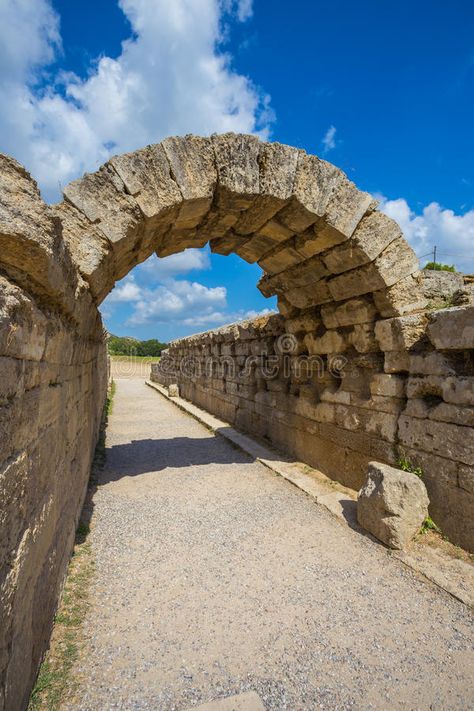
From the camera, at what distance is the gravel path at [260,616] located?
207cm

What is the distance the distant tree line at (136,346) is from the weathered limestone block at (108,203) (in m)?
41.7

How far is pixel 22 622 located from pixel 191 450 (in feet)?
18.0

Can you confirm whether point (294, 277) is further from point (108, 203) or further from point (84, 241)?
point (84, 241)

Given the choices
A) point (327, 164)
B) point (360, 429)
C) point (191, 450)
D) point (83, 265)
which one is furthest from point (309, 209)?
point (191, 450)

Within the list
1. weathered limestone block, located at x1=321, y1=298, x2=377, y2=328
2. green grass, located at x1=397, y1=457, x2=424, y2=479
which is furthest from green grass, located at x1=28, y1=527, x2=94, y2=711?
weathered limestone block, located at x1=321, y1=298, x2=377, y2=328

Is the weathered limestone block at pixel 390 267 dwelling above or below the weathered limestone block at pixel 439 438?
above

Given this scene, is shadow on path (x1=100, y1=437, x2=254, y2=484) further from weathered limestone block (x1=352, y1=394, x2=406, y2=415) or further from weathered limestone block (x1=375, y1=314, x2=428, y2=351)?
weathered limestone block (x1=375, y1=314, x2=428, y2=351)

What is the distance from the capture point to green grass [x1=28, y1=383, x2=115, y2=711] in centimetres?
192

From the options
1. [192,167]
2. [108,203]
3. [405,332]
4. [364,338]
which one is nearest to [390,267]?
[405,332]

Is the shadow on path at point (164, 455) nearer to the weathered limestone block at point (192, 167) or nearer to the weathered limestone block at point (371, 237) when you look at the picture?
the weathered limestone block at point (371, 237)

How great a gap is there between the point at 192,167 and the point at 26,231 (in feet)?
8.58

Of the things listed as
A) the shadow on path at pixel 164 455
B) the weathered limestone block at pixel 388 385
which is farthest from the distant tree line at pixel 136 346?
the weathered limestone block at pixel 388 385

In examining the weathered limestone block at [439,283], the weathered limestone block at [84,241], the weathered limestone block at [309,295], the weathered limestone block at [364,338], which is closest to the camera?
the weathered limestone block at [84,241]

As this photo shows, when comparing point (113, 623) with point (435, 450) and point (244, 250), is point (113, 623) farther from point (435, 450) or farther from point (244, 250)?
point (244, 250)
